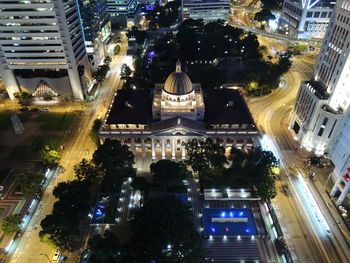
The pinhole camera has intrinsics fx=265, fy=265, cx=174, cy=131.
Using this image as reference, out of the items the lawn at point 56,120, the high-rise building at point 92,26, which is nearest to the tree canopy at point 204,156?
the lawn at point 56,120

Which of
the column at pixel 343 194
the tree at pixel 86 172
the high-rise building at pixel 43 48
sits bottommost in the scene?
the tree at pixel 86 172

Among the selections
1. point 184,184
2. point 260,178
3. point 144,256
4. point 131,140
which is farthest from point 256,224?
point 131,140

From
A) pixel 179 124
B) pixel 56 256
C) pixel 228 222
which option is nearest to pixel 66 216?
pixel 56 256

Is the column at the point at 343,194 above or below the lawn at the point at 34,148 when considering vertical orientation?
above

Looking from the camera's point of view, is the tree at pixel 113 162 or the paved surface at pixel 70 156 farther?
the tree at pixel 113 162

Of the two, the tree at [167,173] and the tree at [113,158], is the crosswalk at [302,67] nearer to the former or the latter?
the tree at [167,173]

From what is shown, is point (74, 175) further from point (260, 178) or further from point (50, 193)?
point (260, 178)

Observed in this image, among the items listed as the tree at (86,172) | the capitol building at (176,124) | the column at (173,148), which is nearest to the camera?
the tree at (86,172)

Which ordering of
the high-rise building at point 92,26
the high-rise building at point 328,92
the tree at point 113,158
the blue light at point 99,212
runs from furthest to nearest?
1. the high-rise building at point 92,26
2. the high-rise building at point 328,92
3. the tree at point 113,158
4. the blue light at point 99,212
